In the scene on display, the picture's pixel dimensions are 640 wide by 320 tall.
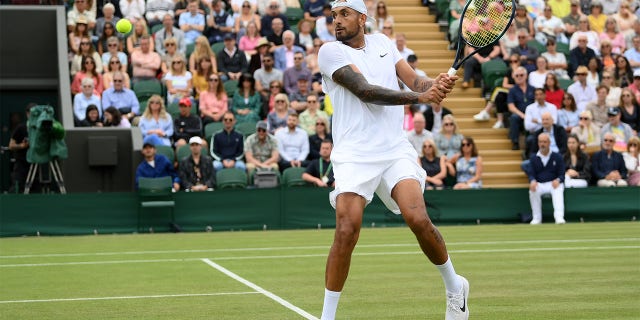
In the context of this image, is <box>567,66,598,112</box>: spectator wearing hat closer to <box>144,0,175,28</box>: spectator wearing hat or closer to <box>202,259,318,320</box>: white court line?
<box>144,0,175,28</box>: spectator wearing hat

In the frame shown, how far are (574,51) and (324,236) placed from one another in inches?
357

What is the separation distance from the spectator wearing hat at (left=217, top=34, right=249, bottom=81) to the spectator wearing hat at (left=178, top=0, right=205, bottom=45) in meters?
0.87

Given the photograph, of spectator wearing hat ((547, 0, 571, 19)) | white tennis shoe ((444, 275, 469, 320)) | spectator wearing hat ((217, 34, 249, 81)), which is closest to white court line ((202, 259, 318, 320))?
white tennis shoe ((444, 275, 469, 320))

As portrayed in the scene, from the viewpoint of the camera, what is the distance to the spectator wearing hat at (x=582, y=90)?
894 inches

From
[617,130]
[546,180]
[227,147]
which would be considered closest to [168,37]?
[227,147]

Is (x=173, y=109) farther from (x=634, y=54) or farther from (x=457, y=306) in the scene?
(x=457, y=306)

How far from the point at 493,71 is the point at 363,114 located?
16131 mm

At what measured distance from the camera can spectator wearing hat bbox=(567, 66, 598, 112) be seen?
22703 mm

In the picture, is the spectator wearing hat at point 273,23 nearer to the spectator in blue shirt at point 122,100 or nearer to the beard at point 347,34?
the spectator in blue shirt at point 122,100

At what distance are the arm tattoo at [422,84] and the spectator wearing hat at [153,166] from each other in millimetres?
11714

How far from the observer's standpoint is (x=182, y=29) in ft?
73.7

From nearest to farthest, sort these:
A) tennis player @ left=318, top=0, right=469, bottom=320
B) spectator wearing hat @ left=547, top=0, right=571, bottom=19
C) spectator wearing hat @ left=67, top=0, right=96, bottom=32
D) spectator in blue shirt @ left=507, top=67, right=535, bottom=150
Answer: tennis player @ left=318, top=0, right=469, bottom=320 → spectator in blue shirt @ left=507, top=67, right=535, bottom=150 → spectator wearing hat @ left=67, top=0, right=96, bottom=32 → spectator wearing hat @ left=547, top=0, right=571, bottom=19

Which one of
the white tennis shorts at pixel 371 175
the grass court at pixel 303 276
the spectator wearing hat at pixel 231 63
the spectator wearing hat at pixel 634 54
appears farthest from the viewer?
the spectator wearing hat at pixel 634 54

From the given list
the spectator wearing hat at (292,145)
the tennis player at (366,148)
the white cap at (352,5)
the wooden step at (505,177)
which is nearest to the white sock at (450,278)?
the tennis player at (366,148)
